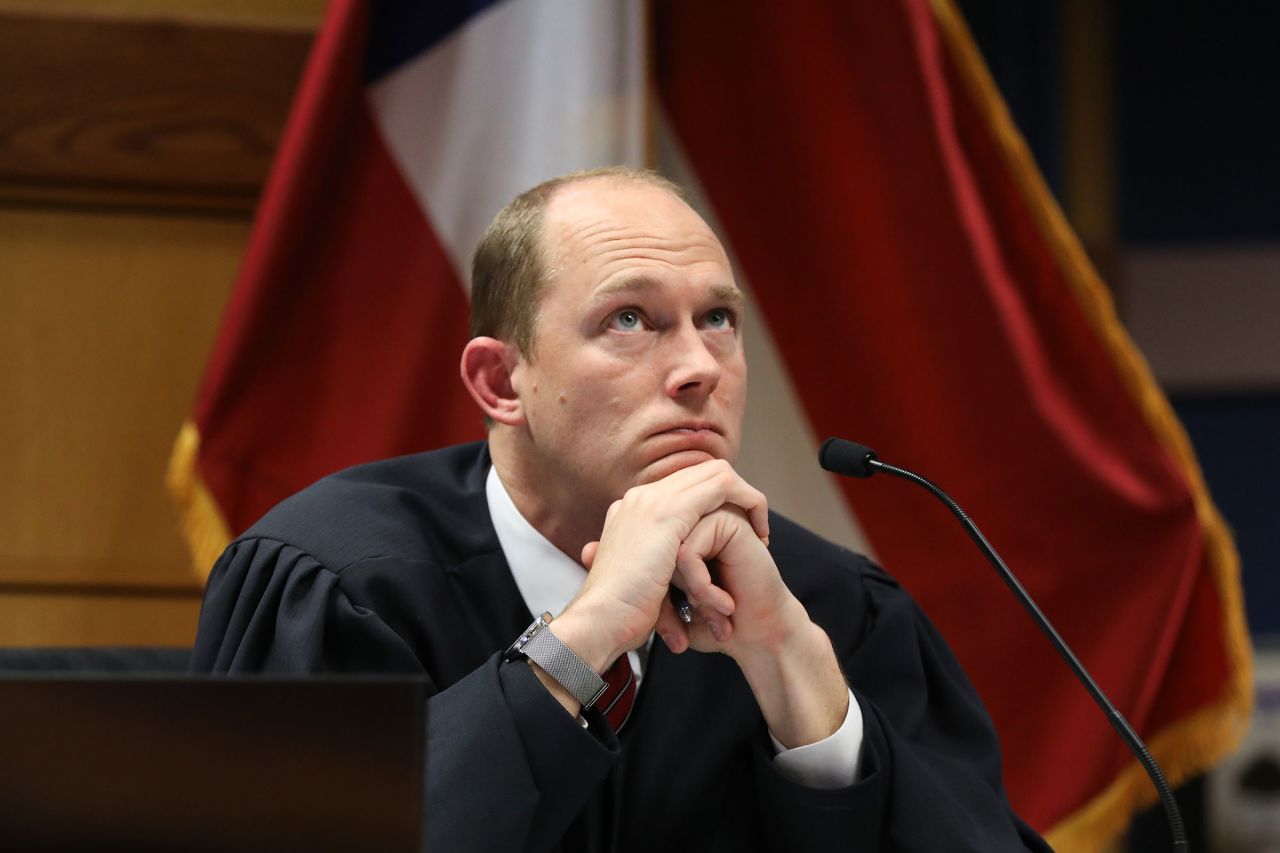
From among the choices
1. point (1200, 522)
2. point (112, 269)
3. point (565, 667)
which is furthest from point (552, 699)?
point (112, 269)

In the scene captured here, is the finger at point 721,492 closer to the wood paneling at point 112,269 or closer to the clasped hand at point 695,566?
the clasped hand at point 695,566

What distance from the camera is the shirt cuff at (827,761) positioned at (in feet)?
4.67

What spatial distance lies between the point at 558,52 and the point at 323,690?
6.11 ft

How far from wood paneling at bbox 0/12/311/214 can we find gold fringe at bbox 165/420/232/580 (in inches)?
20.7

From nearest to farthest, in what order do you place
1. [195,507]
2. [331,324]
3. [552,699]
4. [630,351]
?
[552,699], [630,351], [195,507], [331,324]

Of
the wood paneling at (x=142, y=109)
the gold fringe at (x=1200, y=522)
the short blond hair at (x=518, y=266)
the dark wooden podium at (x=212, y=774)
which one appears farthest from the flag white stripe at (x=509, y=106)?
the dark wooden podium at (x=212, y=774)

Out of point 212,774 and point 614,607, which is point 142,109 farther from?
point 212,774

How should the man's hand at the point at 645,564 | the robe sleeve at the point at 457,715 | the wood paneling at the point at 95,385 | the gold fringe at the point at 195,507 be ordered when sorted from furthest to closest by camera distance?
1. the wood paneling at the point at 95,385
2. the gold fringe at the point at 195,507
3. the man's hand at the point at 645,564
4. the robe sleeve at the point at 457,715

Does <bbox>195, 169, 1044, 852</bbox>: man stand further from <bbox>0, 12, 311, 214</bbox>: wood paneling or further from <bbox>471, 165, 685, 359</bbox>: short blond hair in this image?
<bbox>0, 12, 311, 214</bbox>: wood paneling

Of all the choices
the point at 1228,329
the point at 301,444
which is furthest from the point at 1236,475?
the point at 301,444

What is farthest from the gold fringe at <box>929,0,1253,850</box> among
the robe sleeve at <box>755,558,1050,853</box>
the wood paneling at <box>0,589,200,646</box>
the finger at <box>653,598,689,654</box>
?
the wood paneling at <box>0,589,200,646</box>

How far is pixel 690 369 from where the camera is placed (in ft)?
4.84

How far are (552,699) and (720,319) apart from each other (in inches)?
19.6

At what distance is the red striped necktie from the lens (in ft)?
4.93
